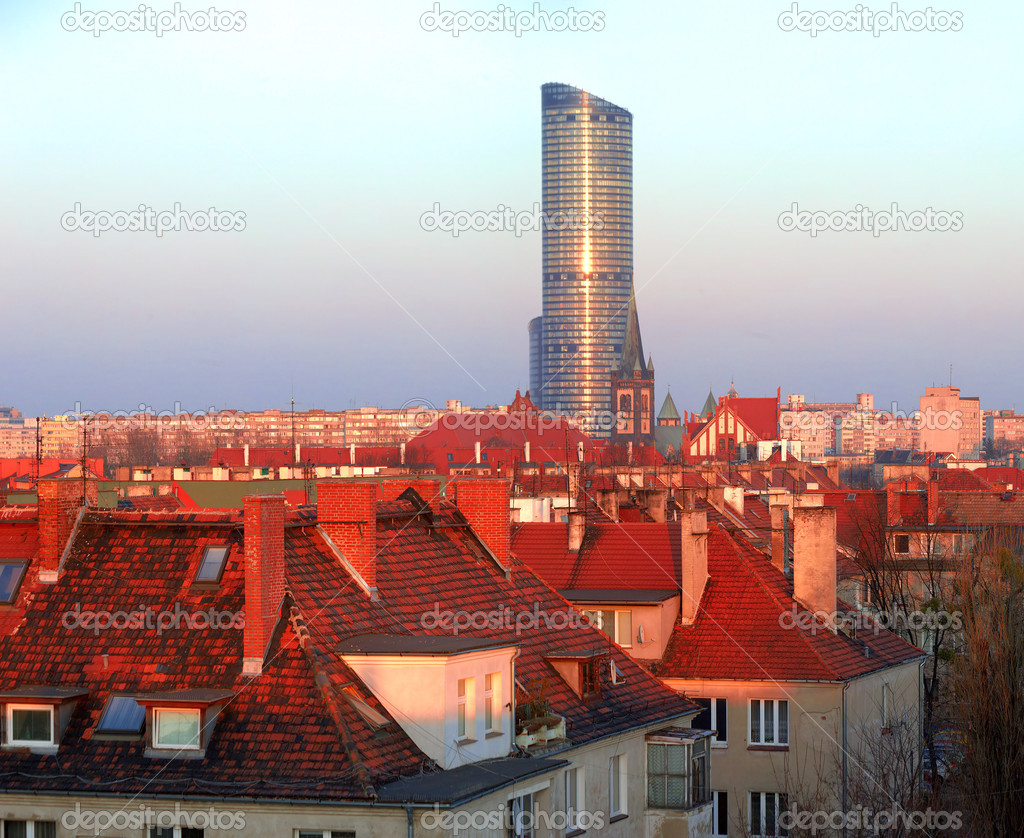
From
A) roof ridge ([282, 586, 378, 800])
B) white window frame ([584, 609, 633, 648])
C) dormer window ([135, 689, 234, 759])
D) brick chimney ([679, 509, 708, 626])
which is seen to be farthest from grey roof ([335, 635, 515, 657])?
brick chimney ([679, 509, 708, 626])

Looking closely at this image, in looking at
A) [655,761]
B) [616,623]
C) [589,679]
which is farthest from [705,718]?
[589,679]

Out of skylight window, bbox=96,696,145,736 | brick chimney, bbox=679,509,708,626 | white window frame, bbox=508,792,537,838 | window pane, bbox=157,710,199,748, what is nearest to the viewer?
window pane, bbox=157,710,199,748

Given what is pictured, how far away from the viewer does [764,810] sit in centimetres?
3328

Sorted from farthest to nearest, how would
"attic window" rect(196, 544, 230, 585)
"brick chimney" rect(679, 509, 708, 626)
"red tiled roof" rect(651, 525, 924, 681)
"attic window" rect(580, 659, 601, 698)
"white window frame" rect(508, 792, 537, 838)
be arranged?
"brick chimney" rect(679, 509, 708, 626) < "red tiled roof" rect(651, 525, 924, 681) < "attic window" rect(580, 659, 601, 698) < "attic window" rect(196, 544, 230, 585) < "white window frame" rect(508, 792, 537, 838)

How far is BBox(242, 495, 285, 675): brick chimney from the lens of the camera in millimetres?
20922

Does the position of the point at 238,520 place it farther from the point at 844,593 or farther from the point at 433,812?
the point at 844,593

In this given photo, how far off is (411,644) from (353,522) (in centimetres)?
380

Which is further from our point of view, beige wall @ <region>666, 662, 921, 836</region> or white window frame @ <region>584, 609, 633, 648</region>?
white window frame @ <region>584, 609, 633, 648</region>

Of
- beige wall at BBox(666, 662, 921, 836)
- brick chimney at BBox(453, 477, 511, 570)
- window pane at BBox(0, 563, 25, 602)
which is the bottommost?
beige wall at BBox(666, 662, 921, 836)

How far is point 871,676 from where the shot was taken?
34.9 metres

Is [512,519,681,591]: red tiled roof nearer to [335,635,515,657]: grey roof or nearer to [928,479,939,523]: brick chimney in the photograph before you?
[335,635,515,657]: grey roof

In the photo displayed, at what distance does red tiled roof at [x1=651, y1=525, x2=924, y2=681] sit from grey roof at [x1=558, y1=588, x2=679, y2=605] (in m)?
1.23

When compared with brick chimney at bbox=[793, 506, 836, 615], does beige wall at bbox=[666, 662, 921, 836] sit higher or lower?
lower

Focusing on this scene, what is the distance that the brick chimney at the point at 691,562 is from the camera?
116 feet
